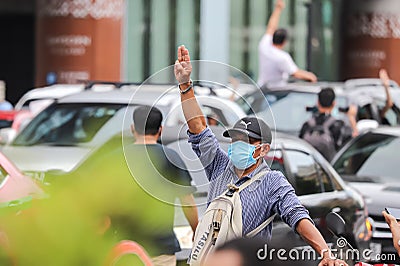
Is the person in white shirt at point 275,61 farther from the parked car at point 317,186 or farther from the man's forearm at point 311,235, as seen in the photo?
the man's forearm at point 311,235

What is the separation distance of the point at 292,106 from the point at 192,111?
27.8 feet

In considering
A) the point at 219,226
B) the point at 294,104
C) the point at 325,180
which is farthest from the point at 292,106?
the point at 219,226

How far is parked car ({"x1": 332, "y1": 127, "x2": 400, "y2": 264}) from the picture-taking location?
10734 mm

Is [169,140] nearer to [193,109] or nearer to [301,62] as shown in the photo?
[193,109]

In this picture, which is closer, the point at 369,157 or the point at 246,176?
the point at 246,176

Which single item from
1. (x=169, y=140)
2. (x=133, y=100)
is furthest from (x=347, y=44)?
(x=169, y=140)

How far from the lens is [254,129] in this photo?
244 inches

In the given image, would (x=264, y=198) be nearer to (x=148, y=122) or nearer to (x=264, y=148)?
(x=264, y=148)

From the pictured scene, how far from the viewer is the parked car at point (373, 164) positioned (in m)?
10.7

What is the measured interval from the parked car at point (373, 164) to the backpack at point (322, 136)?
0.17m

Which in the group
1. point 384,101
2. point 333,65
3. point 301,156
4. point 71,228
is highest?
point 71,228

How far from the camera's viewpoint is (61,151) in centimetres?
1145

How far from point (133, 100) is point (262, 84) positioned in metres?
5.07

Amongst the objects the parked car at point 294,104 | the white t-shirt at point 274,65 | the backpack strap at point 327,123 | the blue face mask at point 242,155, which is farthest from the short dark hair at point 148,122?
the white t-shirt at point 274,65
